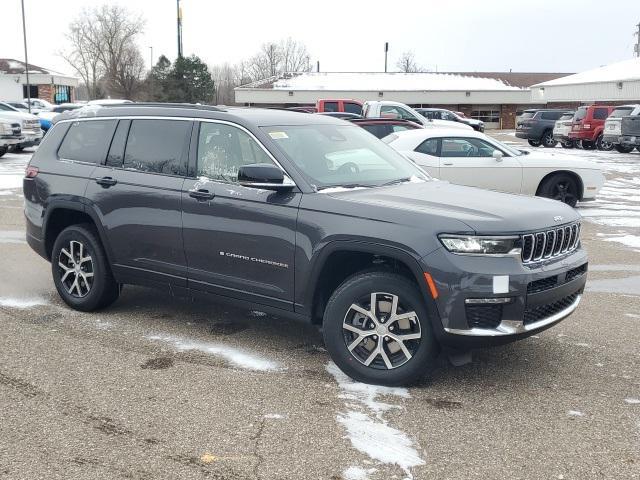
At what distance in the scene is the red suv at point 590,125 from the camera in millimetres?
29266

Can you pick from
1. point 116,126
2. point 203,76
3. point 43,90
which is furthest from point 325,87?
point 116,126

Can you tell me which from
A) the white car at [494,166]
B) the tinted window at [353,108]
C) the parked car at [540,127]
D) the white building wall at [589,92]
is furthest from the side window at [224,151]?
the white building wall at [589,92]

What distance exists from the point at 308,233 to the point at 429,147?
770cm

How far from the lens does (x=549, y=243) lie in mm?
4590

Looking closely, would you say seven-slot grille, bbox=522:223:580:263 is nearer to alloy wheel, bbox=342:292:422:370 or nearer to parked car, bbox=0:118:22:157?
alloy wheel, bbox=342:292:422:370

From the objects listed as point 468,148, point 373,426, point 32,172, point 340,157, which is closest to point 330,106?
point 468,148

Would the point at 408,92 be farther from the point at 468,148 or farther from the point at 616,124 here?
the point at 468,148

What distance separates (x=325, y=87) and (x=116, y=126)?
48.8 metres

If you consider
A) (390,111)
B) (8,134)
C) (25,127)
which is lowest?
(8,134)

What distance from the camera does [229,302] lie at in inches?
207

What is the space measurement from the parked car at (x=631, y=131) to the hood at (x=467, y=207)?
889 inches

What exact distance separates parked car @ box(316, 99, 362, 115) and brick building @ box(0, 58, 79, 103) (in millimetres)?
47288

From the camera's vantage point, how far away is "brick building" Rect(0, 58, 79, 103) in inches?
2591

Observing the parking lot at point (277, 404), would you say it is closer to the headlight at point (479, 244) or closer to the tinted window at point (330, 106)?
the headlight at point (479, 244)
